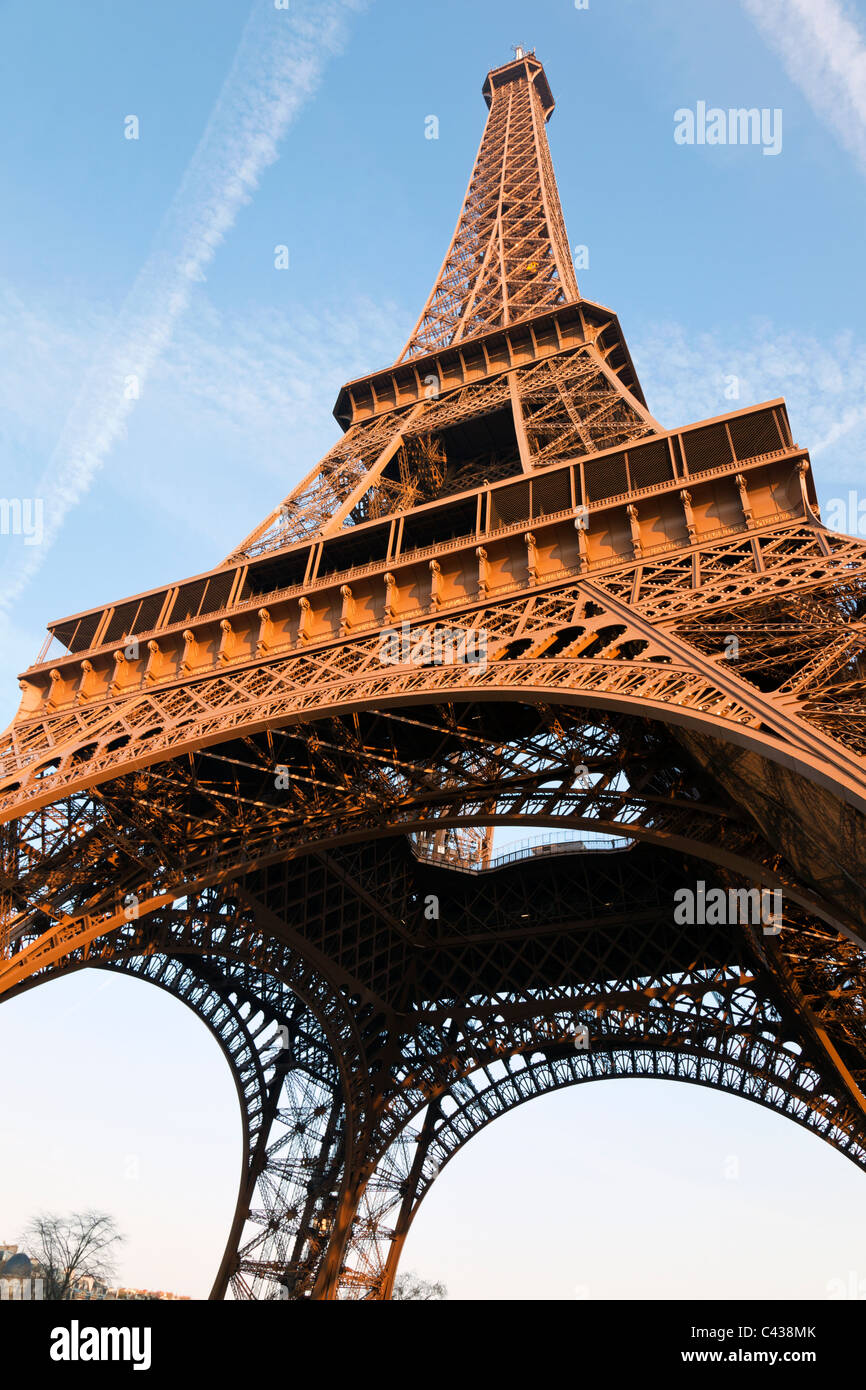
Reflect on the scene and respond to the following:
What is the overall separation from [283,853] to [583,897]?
1417 cm

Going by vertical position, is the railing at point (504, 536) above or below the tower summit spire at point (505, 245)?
below

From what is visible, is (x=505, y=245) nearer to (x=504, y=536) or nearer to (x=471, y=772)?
(x=504, y=536)

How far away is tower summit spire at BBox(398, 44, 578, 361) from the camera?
117ft

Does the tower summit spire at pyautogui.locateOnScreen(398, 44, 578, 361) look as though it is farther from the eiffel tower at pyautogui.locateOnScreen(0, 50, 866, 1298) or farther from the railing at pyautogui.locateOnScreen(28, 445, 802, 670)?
the railing at pyautogui.locateOnScreen(28, 445, 802, 670)

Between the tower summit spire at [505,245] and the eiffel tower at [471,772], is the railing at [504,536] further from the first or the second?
the tower summit spire at [505,245]

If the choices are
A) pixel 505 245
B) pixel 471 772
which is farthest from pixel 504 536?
pixel 505 245

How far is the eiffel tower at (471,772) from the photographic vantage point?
49.5 ft

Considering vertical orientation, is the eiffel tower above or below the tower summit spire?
below

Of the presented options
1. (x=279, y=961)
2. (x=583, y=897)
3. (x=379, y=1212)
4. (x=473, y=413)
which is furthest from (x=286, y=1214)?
(x=473, y=413)

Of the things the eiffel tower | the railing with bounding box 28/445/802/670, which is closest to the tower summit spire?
the eiffel tower

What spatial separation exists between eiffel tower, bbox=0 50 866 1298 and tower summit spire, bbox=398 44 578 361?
1.11 ft

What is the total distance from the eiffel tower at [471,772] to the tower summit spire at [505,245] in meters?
0.34

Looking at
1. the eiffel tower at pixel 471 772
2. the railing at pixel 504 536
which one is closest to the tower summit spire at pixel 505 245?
the eiffel tower at pixel 471 772

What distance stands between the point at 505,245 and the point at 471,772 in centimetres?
2862
